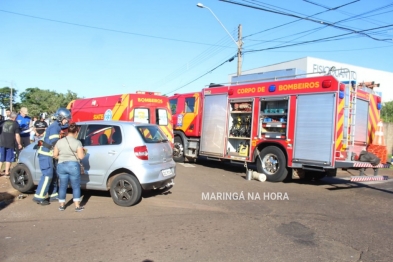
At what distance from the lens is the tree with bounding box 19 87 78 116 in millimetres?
51969

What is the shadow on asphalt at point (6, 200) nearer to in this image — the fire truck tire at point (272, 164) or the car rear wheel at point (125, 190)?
the car rear wheel at point (125, 190)

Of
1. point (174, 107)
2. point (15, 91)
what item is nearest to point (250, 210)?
point (174, 107)

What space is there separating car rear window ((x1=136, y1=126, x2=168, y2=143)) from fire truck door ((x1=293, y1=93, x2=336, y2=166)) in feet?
13.4

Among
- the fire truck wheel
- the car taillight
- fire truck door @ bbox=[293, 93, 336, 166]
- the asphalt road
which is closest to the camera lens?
the asphalt road

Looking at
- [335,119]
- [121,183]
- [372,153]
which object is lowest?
[121,183]

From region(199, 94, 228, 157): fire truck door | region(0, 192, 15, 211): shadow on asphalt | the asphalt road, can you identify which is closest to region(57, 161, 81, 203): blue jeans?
the asphalt road

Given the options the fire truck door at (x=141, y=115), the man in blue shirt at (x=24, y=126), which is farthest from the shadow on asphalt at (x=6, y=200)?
the fire truck door at (x=141, y=115)

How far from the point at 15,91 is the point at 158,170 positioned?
7898 cm

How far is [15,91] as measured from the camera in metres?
74.2

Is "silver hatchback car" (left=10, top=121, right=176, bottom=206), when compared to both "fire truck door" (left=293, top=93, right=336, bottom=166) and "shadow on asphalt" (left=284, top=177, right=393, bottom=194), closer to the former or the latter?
"fire truck door" (left=293, top=93, right=336, bottom=166)

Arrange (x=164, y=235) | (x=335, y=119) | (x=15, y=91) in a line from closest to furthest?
(x=164, y=235) < (x=335, y=119) < (x=15, y=91)

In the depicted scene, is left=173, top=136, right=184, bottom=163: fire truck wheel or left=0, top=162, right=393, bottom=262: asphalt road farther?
left=173, top=136, right=184, bottom=163: fire truck wheel

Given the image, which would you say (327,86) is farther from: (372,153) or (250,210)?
(250,210)

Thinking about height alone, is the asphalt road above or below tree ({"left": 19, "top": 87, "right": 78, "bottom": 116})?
below
